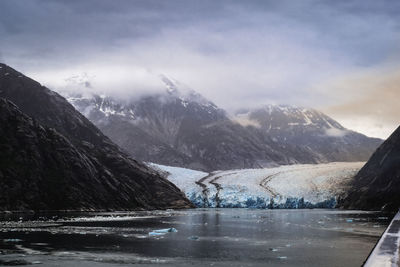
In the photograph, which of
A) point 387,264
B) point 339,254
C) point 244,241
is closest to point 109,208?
point 244,241

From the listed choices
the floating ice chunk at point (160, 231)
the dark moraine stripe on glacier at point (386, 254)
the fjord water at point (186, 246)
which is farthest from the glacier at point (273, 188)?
the dark moraine stripe on glacier at point (386, 254)

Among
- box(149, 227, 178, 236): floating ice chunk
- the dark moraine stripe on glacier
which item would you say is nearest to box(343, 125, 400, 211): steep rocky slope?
box(149, 227, 178, 236): floating ice chunk

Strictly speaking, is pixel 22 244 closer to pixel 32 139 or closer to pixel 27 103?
pixel 32 139

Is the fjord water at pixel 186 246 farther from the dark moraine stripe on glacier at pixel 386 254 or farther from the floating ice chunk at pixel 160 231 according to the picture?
the dark moraine stripe on glacier at pixel 386 254

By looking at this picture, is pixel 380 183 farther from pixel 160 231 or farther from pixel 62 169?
pixel 160 231

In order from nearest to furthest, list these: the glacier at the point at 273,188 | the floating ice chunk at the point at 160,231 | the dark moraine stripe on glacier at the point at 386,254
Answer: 1. the dark moraine stripe on glacier at the point at 386,254
2. the floating ice chunk at the point at 160,231
3. the glacier at the point at 273,188
